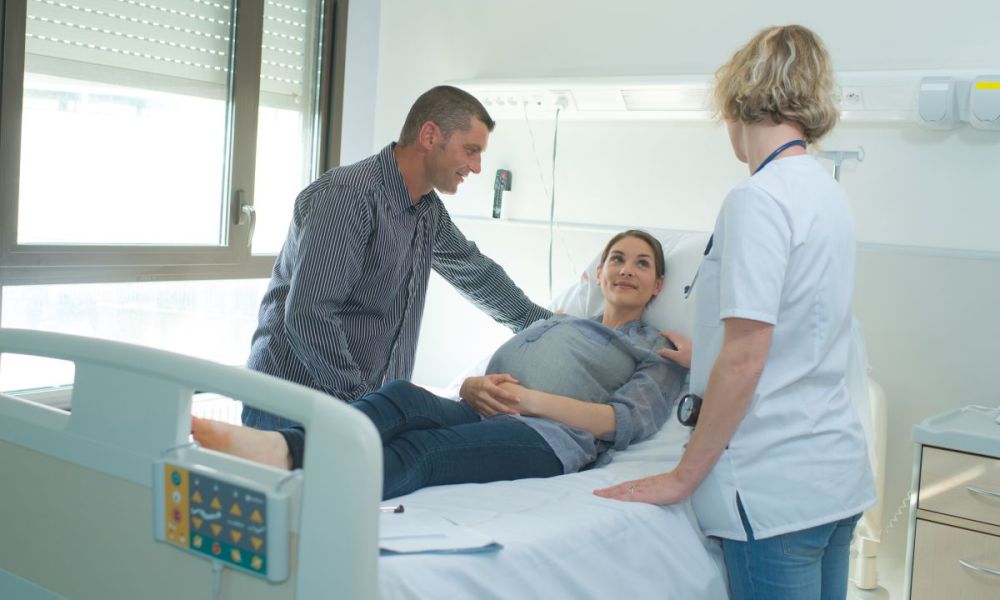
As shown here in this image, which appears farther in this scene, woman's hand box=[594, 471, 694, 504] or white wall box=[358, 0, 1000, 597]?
white wall box=[358, 0, 1000, 597]

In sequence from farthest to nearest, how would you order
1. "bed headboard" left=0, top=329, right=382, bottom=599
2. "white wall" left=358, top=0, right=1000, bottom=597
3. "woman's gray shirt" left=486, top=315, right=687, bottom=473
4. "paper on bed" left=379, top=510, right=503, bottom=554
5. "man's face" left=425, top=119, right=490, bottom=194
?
"white wall" left=358, top=0, right=1000, bottom=597 → "man's face" left=425, top=119, right=490, bottom=194 → "woman's gray shirt" left=486, top=315, right=687, bottom=473 → "paper on bed" left=379, top=510, right=503, bottom=554 → "bed headboard" left=0, top=329, right=382, bottom=599

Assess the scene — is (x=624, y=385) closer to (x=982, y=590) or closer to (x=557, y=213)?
(x=982, y=590)

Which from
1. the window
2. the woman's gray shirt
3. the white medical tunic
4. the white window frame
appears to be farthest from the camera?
the window

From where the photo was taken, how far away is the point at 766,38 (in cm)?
165

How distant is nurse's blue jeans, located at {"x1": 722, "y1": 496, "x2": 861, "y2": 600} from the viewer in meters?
1.63

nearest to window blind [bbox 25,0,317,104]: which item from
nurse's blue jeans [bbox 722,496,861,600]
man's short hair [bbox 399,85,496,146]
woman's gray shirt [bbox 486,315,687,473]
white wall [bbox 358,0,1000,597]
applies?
white wall [bbox 358,0,1000,597]

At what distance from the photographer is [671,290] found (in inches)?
107

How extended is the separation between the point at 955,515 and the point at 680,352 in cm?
74

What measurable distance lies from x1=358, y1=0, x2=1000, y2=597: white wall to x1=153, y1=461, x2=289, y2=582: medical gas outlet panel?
2.15 metres

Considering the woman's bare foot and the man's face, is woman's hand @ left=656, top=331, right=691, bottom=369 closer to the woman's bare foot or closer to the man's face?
the man's face

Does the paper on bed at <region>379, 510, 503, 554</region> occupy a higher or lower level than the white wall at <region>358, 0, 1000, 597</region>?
lower

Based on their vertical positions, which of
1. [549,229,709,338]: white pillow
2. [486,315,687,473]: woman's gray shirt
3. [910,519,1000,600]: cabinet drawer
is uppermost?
[549,229,709,338]: white pillow

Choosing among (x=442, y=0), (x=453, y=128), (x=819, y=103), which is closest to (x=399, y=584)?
(x=819, y=103)

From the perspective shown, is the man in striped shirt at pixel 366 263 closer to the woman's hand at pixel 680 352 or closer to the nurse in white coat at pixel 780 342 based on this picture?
the woman's hand at pixel 680 352
